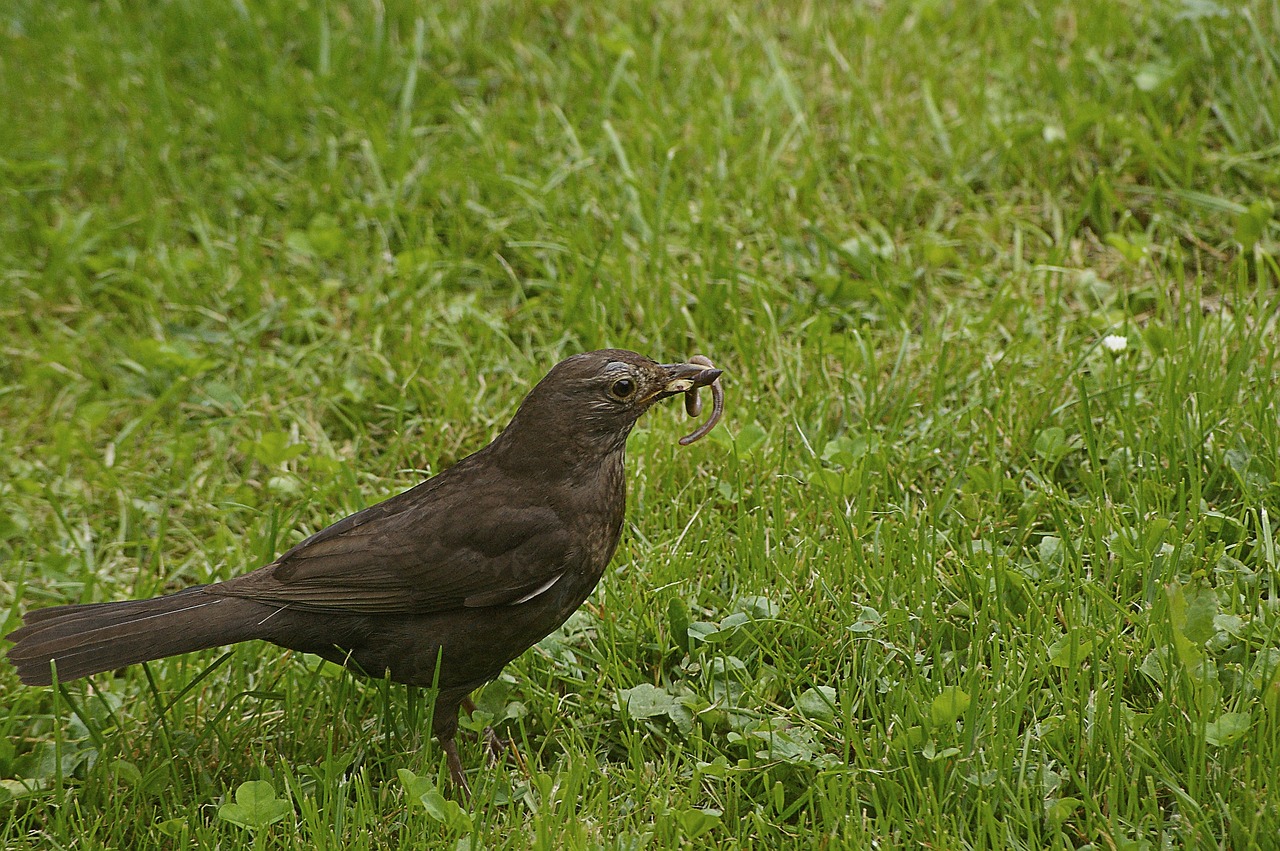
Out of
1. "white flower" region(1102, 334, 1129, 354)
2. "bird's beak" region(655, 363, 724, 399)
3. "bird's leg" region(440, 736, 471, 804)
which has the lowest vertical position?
"bird's leg" region(440, 736, 471, 804)

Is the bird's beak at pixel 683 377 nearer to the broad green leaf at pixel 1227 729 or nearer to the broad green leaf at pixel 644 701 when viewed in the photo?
the broad green leaf at pixel 644 701

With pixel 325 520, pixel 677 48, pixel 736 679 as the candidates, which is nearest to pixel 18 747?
pixel 325 520

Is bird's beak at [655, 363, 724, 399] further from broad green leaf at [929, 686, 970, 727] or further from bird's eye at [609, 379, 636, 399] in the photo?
broad green leaf at [929, 686, 970, 727]

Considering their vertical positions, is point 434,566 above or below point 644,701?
above

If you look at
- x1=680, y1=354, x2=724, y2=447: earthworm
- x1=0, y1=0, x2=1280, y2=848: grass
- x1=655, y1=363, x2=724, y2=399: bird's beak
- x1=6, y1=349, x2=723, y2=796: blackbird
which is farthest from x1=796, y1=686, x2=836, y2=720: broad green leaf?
x1=655, y1=363, x2=724, y2=399: bird's beak

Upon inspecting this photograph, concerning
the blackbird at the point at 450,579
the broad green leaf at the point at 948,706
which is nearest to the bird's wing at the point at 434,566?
the blackbird at the point at 450,579

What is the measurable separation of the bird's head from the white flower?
61.1 inches

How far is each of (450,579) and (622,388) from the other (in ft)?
2.11

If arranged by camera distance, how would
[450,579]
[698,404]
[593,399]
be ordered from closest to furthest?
[450,579], [593,399], [698,404]

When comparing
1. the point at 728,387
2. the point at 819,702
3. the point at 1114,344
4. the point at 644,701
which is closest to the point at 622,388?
the point at 644,701

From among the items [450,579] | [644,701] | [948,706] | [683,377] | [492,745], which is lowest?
[492,745]

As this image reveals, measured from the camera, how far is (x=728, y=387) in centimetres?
455

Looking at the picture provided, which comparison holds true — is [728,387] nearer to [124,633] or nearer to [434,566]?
[434,566]

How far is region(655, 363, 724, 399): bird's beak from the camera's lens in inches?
135
